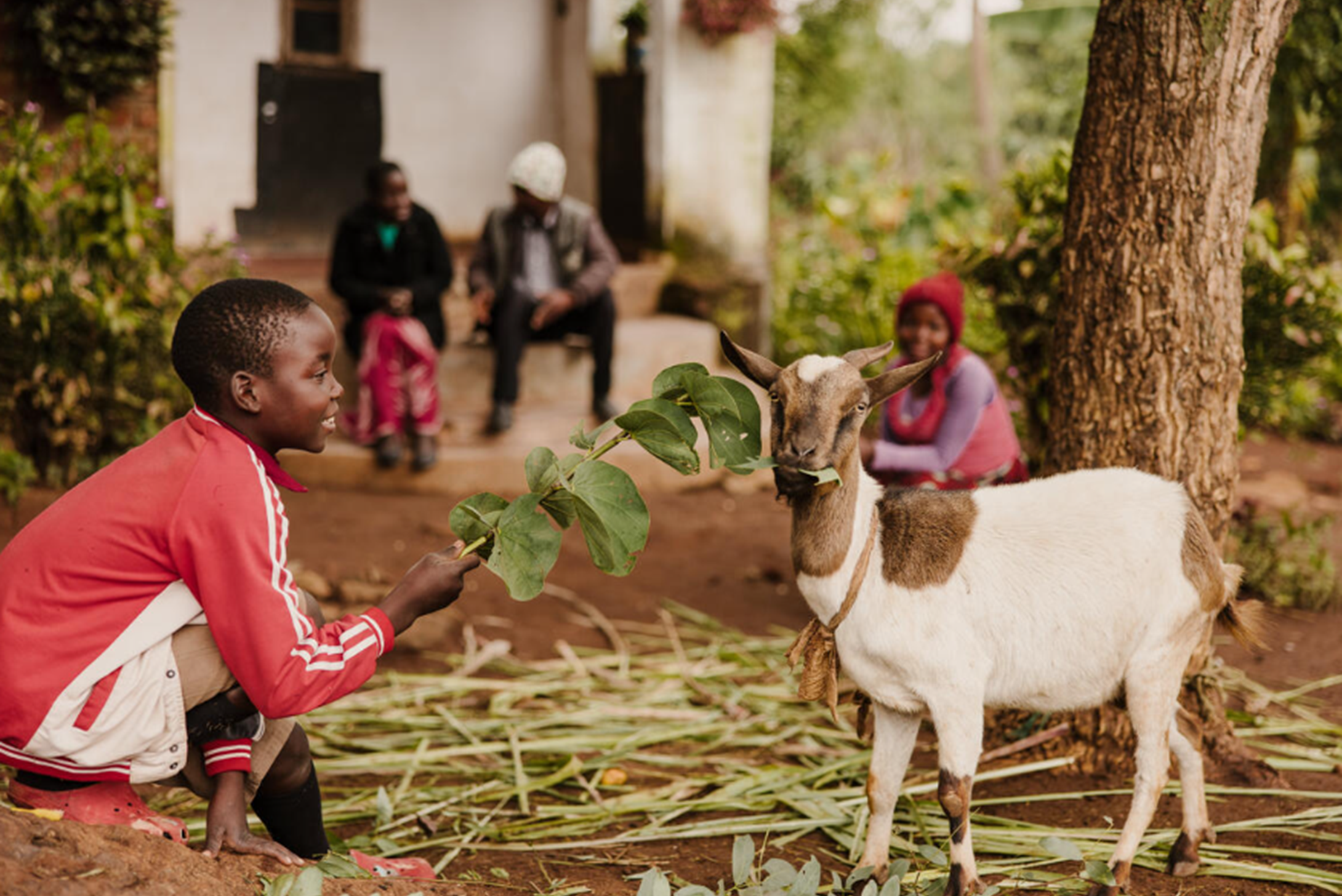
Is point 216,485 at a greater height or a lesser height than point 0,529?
greater

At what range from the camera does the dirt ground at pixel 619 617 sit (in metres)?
2.59

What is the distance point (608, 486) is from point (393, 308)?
5.07 meters

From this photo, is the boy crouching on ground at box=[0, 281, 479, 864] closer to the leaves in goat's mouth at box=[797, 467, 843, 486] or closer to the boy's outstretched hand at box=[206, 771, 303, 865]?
the boy's outstretched hand at box=[206, 771, 303, 865]

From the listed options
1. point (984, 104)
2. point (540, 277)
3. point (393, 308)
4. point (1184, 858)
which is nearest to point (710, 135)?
point (540, 277)

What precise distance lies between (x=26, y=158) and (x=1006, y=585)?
583 cm

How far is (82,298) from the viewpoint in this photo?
6.83 metres

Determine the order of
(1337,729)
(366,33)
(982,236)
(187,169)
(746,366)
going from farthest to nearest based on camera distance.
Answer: (366,33) < (187,169) < (982,236) < (1337,729) < (746,366)

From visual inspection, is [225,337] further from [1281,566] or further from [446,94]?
[446,94]

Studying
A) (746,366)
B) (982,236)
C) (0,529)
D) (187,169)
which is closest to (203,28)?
(187,169)

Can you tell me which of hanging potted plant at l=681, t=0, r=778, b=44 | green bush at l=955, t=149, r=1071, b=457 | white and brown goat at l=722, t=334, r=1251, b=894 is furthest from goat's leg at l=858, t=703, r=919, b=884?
hanging potted plant at l=681, t=0, r=778, b=44

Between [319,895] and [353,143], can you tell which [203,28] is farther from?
[319,895]

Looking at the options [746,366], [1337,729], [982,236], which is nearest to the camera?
[746,366]

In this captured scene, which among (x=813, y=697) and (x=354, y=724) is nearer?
(x=813, y=697)

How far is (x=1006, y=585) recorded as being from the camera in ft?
10.5
